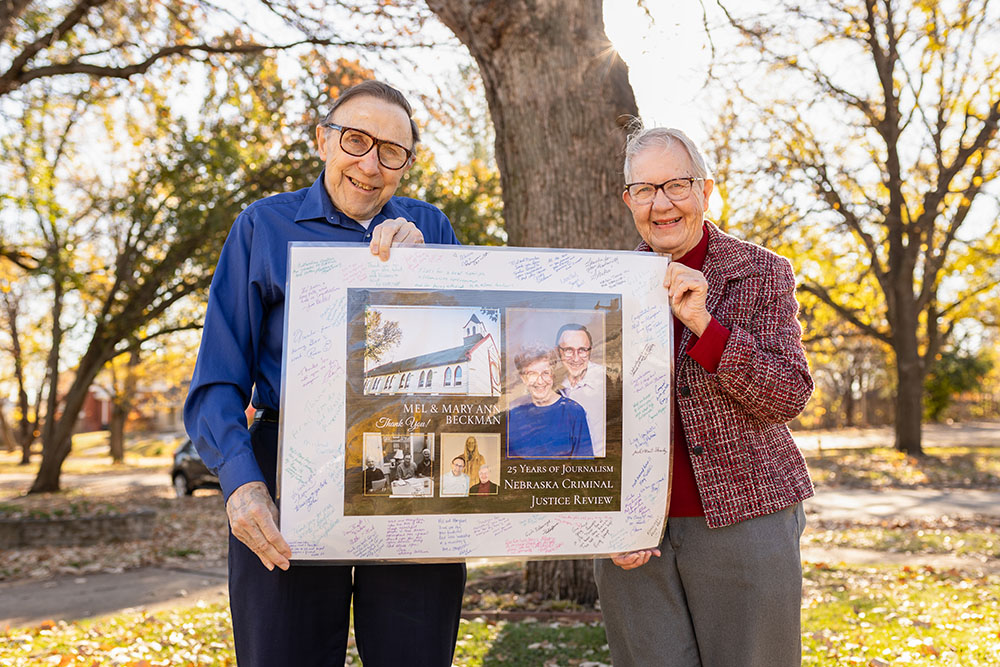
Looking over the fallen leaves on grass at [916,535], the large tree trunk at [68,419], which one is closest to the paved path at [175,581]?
the fallen leaves on grass at [916,535]

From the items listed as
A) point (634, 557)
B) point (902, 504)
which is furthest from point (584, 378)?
point (902, 504)

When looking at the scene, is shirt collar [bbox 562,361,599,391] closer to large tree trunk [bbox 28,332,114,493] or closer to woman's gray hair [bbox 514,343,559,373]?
woman's gray hair [bbox 514,343,559,373]

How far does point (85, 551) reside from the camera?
406 inches

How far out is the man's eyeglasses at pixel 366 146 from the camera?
2.24 meters

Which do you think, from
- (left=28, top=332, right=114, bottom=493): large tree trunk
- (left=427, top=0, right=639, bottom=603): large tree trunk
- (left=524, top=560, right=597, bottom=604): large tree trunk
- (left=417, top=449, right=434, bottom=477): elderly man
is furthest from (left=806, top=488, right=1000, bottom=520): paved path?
(left=28, top=332, right=114, bottom=493): large tree trunk

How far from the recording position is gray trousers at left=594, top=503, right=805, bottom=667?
2.29 metres

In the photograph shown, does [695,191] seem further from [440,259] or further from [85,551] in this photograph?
[85,551]

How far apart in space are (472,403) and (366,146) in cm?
78

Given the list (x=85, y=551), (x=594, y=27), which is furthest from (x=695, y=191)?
(x=85, y=551)

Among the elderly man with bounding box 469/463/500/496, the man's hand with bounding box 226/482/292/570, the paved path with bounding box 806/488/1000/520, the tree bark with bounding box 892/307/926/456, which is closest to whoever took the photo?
the man's hand with bounding box 226/482/292/570

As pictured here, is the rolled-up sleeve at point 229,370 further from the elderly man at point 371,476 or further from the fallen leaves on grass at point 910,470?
the fallen leaves on grass at point 910,470

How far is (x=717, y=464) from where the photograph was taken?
Answer: 2314 mm

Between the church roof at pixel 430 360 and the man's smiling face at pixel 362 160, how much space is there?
0.52 meters

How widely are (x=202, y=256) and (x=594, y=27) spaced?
12.2m
